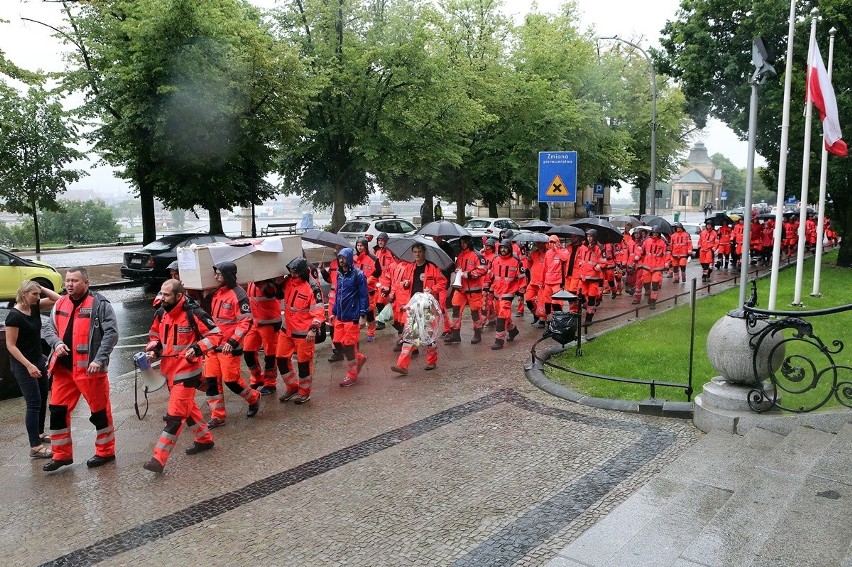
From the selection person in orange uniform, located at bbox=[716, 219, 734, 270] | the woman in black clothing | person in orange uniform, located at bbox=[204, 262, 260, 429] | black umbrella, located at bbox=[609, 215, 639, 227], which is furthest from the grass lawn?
black umbrella, located at bbox=[609, 215, 639, 227]

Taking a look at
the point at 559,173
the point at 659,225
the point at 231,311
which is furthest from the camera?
the point at 659,225

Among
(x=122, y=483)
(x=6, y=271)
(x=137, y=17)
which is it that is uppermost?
(x=137, y=17)

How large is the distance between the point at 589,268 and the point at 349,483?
28.3ft

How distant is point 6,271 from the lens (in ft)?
49.1

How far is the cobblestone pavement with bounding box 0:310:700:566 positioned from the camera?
4973 millimetres

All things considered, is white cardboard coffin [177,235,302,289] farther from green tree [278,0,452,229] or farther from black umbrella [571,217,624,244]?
green tree [278,0,452,229]

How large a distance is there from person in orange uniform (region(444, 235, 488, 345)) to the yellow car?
9.34 m

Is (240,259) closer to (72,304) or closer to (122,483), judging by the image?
(72,304)

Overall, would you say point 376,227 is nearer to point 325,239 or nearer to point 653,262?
point 653,262

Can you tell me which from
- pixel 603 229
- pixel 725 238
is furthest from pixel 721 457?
pixel 725 238

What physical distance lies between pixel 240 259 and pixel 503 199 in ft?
101

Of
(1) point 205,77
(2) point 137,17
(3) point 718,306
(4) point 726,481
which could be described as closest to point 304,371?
(4) point 726,481

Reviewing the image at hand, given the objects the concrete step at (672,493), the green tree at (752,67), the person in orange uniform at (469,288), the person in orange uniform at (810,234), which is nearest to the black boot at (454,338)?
the person in orange uniform at (469,288)

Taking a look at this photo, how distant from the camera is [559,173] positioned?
1485cm
